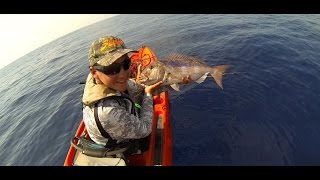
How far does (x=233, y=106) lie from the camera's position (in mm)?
9375

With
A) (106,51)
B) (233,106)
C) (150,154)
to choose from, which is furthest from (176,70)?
(233,106)

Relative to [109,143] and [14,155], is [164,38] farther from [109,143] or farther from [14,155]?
[109,143]

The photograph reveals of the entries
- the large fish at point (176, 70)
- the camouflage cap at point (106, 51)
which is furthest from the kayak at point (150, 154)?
the large fish at point (176, 70)

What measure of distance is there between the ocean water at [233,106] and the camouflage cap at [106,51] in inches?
151

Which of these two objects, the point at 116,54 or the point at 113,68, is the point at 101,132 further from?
the point at 116,54

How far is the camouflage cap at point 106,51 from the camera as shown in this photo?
16.4 ft

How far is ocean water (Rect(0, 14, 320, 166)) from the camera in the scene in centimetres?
773

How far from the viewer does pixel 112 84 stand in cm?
536

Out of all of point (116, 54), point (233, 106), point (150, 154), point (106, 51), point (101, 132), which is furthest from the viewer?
point (233, 106)

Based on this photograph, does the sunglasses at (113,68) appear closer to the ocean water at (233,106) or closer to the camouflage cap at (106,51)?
the camouflage cap at (106,51)

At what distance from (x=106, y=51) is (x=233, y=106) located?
5.50 m

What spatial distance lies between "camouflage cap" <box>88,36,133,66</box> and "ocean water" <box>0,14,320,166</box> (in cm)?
383

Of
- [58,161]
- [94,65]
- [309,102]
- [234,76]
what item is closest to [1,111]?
[58,161]
